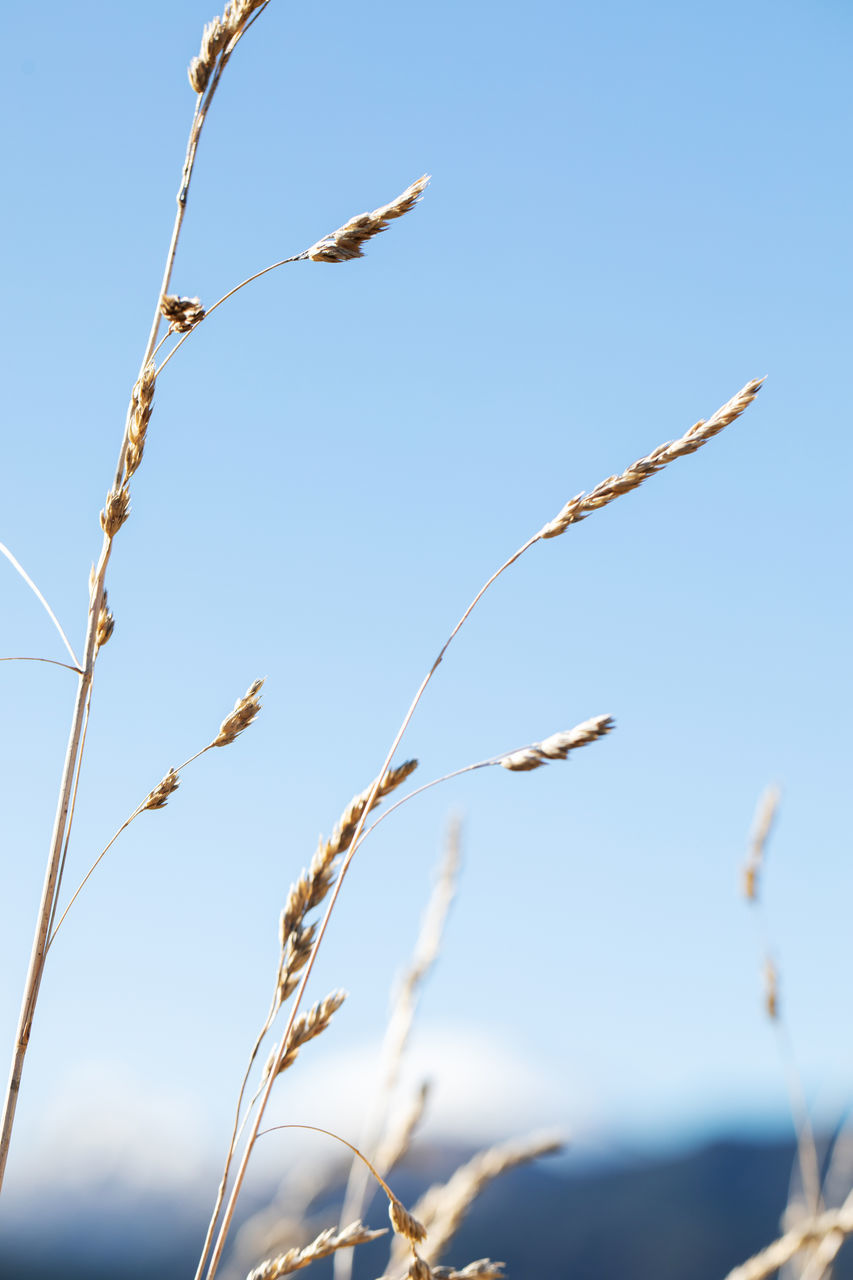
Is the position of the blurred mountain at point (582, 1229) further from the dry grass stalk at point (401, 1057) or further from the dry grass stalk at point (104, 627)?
the dry grass stalk at point (104, 627)

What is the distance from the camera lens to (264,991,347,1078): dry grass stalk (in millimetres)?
1018

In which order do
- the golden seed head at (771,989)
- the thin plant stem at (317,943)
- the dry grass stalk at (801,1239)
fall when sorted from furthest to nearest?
the golden seed head at (771,989), the dry grass stalk at (801,1239), the thin plant stem at (317,943)

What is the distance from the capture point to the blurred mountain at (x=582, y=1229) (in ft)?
34.4

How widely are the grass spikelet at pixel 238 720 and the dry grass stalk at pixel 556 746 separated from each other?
31cm

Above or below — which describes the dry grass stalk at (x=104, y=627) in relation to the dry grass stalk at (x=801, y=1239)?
above

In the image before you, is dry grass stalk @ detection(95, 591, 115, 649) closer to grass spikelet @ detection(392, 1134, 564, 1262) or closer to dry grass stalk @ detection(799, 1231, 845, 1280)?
grass spikelet @ detection(392, 1134, 564, 1262)

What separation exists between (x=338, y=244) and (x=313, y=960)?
0.81 m

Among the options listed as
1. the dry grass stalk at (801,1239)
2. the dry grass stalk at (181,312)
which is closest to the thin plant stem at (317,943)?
the dry grass stalk at (181,312)

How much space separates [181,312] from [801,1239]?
5.72 feet

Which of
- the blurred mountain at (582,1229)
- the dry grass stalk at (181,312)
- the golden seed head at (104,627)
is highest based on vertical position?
the dry grass stalk at (181,312)

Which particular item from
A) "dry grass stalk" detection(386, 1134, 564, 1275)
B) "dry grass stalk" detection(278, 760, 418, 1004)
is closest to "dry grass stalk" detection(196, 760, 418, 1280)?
"dry grass stalk" detection(278, 760, 418, 1004)

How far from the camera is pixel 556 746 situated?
105cm

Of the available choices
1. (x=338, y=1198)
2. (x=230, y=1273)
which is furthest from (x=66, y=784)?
(x=338, y=1198)

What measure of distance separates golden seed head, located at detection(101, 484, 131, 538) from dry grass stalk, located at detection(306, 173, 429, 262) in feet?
1.21
